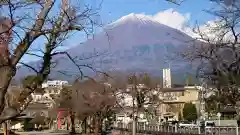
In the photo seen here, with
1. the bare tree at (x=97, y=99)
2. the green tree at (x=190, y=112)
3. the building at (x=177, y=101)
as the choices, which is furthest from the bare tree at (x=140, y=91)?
the building at (x=177, y=101)

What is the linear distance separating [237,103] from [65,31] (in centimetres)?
1226

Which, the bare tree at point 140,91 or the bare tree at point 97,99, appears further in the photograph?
the bare tree at point 140,91

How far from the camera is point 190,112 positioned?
281 ft

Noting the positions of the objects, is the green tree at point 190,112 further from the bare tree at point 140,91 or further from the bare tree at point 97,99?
the bare tree at point 97,99

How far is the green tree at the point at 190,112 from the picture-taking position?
83.3m

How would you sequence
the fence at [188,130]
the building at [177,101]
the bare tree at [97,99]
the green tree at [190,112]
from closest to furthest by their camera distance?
the fence at [188,130] → the bare tree at [97,99] → the green tree at [190,112] → the building at [177,101]

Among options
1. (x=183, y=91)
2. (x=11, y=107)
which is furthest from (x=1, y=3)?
(x=183, y=91)

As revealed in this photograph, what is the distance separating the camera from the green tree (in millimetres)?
83319

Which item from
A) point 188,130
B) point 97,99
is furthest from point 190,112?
point 188,130

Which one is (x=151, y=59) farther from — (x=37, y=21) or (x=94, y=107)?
(x=37, y=21)

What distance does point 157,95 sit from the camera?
6719 cm

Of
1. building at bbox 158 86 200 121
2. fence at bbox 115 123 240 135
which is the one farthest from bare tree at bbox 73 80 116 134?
building at bbox 158 86 200 121

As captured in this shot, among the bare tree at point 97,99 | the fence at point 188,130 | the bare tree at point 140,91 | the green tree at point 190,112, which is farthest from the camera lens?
the green tree at point 190,112

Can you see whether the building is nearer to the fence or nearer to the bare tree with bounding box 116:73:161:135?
the bare tree with bounding box 116:73:161:135
